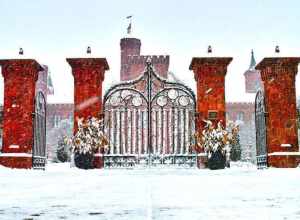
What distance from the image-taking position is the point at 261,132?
56.7 feet

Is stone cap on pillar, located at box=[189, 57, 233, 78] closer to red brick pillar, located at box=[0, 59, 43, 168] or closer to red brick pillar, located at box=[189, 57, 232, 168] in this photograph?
red brick pillar, located at box=[189, 57, 232, 168]

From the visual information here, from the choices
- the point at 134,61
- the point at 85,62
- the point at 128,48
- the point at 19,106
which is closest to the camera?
the point at 19,106

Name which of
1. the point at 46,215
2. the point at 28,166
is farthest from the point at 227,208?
the point at 28,166

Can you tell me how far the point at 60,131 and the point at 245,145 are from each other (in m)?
22.1

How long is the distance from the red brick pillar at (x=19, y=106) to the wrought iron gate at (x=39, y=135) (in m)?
0.21

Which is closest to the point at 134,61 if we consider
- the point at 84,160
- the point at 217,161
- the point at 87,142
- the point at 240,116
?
the point at 240,116

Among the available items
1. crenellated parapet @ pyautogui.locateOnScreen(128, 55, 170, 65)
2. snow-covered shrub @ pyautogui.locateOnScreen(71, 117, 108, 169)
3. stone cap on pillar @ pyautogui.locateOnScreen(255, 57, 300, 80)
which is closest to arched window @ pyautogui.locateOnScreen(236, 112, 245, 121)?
crenellated parapet @ pyautogui.locateOnScreen(128, 55, 170, 65)

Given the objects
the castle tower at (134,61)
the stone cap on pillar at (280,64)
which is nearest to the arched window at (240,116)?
the castle tower at (134,61)

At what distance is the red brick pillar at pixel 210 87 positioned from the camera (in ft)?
56.9

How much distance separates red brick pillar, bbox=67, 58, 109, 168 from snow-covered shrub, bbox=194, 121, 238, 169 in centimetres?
392

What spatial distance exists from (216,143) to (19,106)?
7.09 metres

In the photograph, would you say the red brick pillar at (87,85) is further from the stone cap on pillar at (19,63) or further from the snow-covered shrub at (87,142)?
the stone cap on pillar at (19,63)

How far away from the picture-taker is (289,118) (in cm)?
1689

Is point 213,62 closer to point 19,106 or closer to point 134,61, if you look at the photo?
point 19,106
